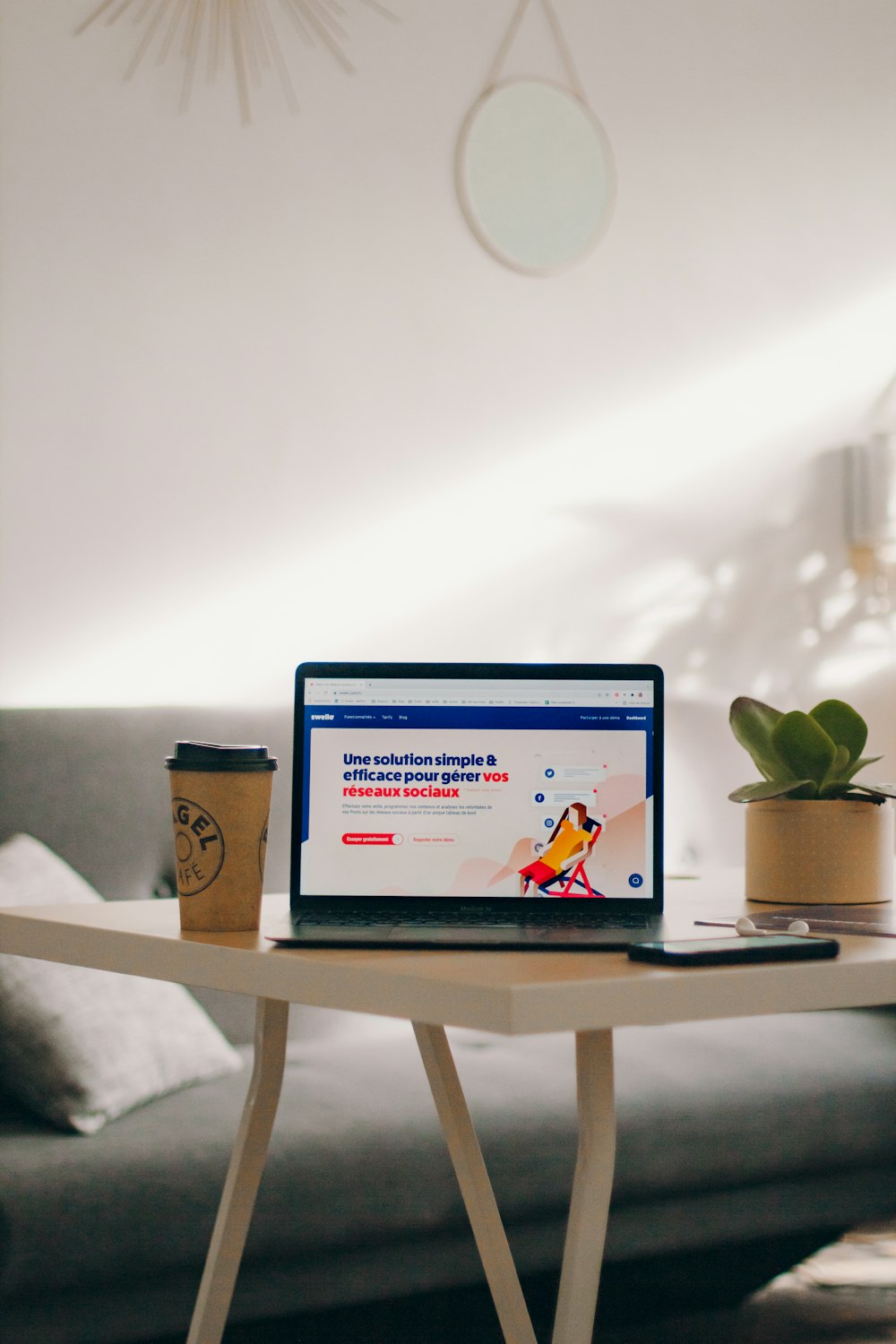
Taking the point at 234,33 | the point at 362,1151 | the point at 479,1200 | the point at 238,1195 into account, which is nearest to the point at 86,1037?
the point at 362,1151

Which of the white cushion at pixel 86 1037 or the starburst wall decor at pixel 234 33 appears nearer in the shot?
the white cushion at pixel 86 1037

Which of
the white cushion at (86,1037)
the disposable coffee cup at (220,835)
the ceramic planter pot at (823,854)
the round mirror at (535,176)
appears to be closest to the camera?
the disposable coffee cup at (220,835)

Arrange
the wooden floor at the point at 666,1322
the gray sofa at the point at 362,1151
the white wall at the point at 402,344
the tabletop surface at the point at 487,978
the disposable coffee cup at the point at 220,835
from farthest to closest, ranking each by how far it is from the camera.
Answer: the white wall at the point at 402,344
the wooden floor at the point at 666,1322
the gray sofa at the point at 362,1151
the disposable coffee cup at the point at 220,835
the tabletop surface at the point at 487,978

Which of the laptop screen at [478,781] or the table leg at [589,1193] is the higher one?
the laptop screen at [478,781]

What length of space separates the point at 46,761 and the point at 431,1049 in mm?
950

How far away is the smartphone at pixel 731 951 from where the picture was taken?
750 mm

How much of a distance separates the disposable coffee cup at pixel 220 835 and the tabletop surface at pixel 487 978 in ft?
0.08

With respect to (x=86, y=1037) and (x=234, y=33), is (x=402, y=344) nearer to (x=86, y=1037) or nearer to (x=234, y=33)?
(x=234, y=33)

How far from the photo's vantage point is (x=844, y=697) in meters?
2.90

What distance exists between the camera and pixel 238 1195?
1165 mm

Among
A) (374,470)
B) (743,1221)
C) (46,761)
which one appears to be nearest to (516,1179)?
(743,1221)

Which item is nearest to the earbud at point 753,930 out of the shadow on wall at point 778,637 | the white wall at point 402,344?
the white wall at point 402,344

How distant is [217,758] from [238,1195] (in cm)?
47

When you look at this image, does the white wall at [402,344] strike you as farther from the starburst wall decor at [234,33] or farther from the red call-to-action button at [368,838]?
the red call-to-action button at [368,838]
